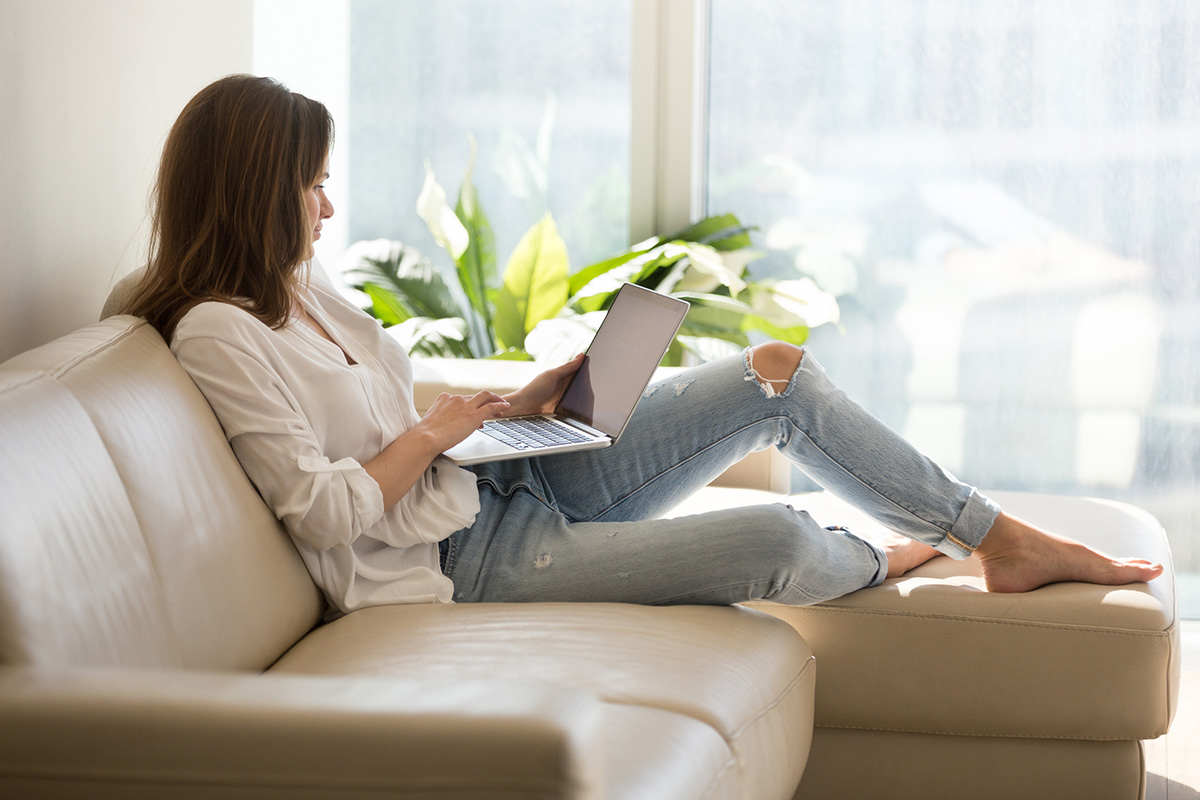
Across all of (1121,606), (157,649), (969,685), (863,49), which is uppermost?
(863,49)

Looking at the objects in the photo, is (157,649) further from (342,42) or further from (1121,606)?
(342,42)

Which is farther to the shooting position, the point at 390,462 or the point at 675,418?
the point at 675,418

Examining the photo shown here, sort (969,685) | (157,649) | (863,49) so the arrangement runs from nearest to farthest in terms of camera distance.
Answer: (157,649) → (969,685) → (863,49)

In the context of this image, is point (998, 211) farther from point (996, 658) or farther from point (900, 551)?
point (996, 658)

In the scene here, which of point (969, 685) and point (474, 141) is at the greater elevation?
point (474, 141)

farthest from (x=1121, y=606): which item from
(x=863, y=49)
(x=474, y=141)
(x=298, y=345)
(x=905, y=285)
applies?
(x=474, y=141)

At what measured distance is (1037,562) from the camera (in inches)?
59.3

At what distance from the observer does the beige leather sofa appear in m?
0.69

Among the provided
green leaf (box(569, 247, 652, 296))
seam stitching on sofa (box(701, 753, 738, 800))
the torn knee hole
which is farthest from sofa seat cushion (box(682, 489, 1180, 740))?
green leaf (box(569, 247, 652, 296))

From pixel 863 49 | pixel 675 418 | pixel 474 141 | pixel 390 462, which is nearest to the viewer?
pixel 390 462

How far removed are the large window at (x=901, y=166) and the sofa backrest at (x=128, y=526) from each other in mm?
1943

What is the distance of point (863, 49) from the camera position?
9.39 ft

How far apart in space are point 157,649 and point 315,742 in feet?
1.35

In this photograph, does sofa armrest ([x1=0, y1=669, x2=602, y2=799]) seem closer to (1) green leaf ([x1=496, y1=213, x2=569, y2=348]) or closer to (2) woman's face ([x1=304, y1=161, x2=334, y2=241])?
→ (2) woman's face ([x1=304, y1=161, x2=334, y2=241])
